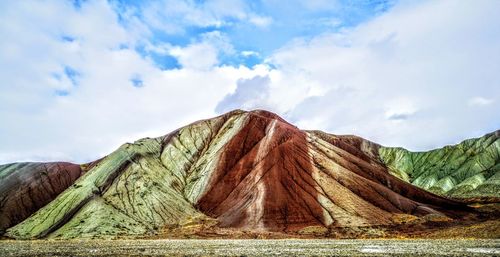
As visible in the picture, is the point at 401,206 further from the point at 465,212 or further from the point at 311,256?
the point at 311,256

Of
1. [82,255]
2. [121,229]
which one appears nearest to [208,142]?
[121,229]

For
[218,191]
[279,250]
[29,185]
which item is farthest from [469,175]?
[279,250]

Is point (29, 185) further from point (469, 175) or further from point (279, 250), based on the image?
point (469, 175)

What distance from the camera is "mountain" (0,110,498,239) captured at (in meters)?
97.4

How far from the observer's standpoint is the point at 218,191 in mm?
112875

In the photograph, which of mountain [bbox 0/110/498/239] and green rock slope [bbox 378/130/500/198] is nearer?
A: mountain [bbox 0/110/498/239]

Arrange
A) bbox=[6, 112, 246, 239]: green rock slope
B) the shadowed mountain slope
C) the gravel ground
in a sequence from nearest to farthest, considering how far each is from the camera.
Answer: the gravel ground < bbox=[6, 112, 246, 239]: green rock slope < the shadowed mountain slope

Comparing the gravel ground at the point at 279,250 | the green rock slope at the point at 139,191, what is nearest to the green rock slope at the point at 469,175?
the green rock slope at the point at 139,191

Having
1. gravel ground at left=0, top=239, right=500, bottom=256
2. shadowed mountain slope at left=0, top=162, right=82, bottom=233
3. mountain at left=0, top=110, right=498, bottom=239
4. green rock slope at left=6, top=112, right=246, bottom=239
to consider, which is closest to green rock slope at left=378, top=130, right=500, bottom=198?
mountain at left=0, top=110, right=498, bottom=239

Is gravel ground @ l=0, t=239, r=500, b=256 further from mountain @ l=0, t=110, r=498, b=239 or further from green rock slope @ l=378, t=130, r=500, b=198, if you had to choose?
green rock slope @ l=378, t=130, r=500, b=198

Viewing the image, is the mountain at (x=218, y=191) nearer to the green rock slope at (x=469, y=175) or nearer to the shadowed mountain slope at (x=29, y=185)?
the shadowed mountain slope at (x=29, y=185)

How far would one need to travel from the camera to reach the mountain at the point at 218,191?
9744 cm

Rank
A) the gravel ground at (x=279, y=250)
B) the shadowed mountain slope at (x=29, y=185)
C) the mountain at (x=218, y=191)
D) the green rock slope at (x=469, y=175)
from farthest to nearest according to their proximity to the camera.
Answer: the green rock slope at (x=469, y=175) → the shadowed mountain slope at (x=29, y=185) → the mountain at (x=218, y=191) → the gravel ground at (x=279, y=250)

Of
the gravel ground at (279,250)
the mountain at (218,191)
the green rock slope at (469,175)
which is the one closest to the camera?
the gravel ground at (279,250)
